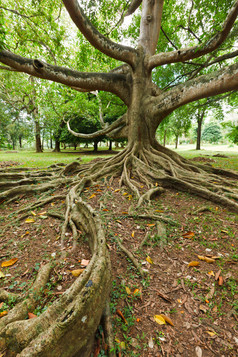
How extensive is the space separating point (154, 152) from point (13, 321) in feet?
16.8

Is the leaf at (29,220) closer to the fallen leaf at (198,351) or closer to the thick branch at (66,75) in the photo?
the fallen leaf at (198,351)

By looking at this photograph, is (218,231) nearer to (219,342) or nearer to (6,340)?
(219,342)

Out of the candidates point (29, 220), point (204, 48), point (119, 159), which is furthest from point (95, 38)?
point (29, 220)

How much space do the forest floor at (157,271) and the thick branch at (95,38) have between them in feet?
13.2

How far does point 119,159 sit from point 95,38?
324cm

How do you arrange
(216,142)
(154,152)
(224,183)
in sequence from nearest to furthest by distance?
(224,183) → (154,152) → (216,142)

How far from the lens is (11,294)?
165cm

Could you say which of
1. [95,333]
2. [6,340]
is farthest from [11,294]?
[95,333]

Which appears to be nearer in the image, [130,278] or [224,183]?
[130,278]

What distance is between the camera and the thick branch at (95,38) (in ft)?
10.6

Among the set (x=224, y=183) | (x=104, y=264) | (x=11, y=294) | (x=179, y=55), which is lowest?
(x=11, y=294)

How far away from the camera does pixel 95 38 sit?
396cm

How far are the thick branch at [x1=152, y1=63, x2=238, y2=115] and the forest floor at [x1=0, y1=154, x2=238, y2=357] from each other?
2.58 meters

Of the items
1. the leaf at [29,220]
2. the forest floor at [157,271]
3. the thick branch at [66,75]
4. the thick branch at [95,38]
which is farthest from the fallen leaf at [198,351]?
the thick branch at [66,75]
